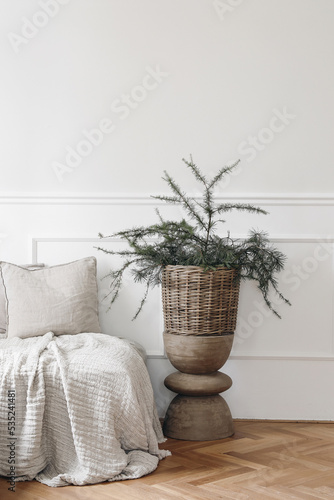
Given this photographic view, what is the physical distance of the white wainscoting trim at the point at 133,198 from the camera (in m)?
2.99

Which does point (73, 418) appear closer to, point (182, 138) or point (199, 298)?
point (199, 298)

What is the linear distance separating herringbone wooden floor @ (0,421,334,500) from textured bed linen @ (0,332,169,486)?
0.19 ft

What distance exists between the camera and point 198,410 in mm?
2643

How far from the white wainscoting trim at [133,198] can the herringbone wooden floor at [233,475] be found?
42.5 inches

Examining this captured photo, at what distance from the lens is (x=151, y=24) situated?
3.03 m

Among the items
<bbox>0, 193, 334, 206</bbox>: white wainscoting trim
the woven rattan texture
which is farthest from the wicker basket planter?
<bbox>0, 193, 334, 206</bbox>: white wainscoting trim

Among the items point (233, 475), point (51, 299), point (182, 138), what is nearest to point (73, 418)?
→ point (233, 475)

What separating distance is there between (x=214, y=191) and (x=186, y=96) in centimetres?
48

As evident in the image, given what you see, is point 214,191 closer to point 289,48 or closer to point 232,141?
point 232,141

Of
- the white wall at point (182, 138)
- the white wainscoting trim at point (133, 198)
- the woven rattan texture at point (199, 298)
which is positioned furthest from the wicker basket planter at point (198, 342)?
the white wainscoting trim at point (133, 198)

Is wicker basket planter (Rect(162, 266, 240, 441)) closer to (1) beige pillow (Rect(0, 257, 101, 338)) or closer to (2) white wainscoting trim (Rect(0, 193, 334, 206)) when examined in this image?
(1) beige pillow (Rect(0, 257, 101, 338))

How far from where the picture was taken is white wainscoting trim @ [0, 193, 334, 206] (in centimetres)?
299

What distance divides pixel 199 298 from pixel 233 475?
734 millimetres

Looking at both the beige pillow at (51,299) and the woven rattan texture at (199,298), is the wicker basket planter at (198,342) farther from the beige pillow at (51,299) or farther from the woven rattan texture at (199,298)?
the beige pillow at (51,299)
